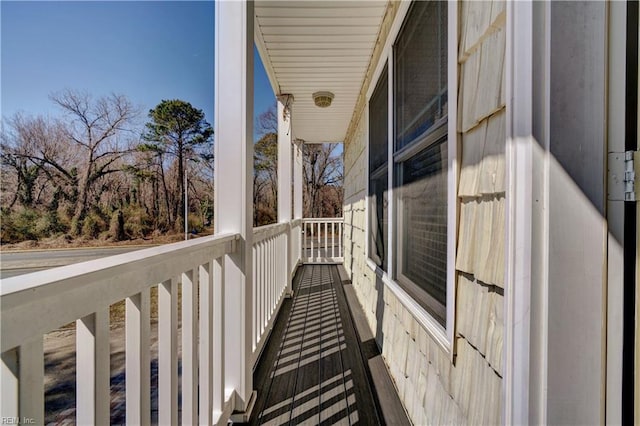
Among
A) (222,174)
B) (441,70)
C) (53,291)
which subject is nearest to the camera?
(53,291)

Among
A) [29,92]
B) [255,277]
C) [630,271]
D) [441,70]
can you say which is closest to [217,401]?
[255,277]

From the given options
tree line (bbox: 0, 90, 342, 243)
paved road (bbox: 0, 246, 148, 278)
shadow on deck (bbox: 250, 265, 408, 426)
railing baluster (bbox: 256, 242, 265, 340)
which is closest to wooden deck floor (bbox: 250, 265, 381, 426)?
shadow on deck (bbox: 250, 265, 408, 426)

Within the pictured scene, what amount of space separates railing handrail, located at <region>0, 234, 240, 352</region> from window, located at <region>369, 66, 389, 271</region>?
1.85 metres

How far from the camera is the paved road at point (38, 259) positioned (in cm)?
54

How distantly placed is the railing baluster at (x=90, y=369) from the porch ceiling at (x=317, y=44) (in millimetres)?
2368

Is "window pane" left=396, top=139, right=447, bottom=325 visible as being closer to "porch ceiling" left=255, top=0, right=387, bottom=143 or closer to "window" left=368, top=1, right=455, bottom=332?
"window" left=368, top=1, right=455, bottom=332

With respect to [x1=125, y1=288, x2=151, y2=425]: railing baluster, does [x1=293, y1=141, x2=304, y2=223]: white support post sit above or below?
above

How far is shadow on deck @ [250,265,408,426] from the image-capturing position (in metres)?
1.72

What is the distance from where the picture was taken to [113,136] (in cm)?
71

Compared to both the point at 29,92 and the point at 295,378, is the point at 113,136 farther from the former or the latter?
the point at 295,378

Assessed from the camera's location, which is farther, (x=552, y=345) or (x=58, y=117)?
(x=552, y=345)

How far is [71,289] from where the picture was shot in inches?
23.8

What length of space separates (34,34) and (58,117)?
18 centimetres

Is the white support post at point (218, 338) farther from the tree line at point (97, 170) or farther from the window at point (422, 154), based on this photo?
the window at point (422, 154)
